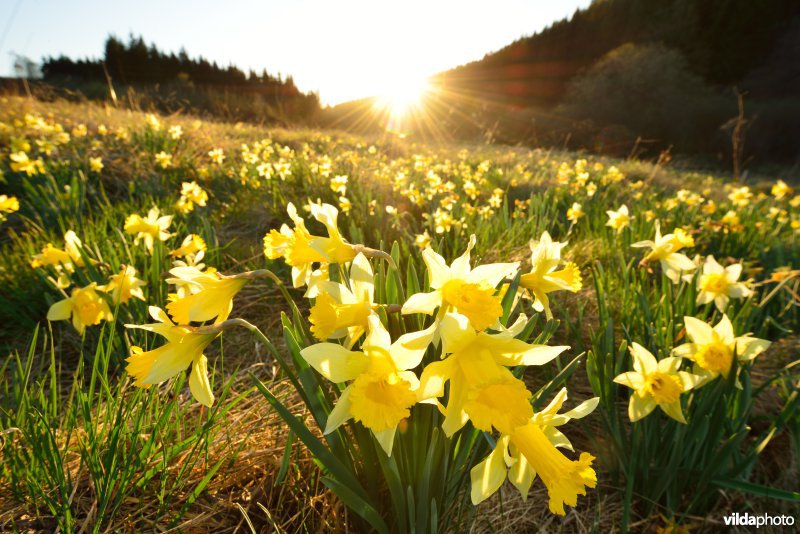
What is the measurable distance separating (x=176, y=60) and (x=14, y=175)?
87.5 feet

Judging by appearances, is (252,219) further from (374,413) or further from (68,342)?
(374,413)

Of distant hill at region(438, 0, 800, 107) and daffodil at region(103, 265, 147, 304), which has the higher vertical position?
distant hill at region(438, 0, 800, 107)

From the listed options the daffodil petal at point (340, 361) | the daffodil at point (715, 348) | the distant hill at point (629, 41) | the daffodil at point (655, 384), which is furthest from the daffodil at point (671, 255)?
the distant hill at point (629, 41)

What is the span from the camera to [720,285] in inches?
66.8

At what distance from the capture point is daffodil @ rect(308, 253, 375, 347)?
850 mm

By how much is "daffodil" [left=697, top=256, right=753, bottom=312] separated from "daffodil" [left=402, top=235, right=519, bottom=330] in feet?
4.30

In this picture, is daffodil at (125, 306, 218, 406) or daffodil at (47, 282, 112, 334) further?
daffodil at (47, 282, 112, 334)

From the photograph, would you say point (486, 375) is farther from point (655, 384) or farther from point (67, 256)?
point (67, 256)

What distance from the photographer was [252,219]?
373 cm

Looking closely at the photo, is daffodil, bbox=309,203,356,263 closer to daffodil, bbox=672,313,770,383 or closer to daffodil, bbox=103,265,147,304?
daffodil, bbox=103,265,147,304

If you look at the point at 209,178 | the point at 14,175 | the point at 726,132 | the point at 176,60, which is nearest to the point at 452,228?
the point at 209,178

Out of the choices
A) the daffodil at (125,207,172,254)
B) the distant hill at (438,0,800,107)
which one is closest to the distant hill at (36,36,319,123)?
the distant hill at (438,0,800,107)

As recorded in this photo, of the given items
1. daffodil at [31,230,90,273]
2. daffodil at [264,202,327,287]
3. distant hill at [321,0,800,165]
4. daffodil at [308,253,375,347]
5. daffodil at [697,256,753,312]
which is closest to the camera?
daffodil at [308,253,375,347]

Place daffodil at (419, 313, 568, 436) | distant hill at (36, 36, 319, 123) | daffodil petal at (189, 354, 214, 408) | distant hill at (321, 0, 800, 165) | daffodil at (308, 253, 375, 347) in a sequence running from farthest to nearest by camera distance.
→ 1. distant hill at (36, 36, 319, 123)
2. distant hill at (321, 0, 800, 165)
3. daffodil petal at (189, 354, 214, 408)
4. daffodil at (308, 253, 375, 347)
5. daffodil at (419, 313, 568, 436)
